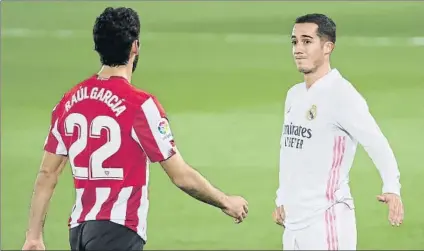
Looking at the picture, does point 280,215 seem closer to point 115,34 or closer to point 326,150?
point 326,150

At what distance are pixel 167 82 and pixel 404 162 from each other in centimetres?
302

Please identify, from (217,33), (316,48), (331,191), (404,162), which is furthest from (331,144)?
(217,33)

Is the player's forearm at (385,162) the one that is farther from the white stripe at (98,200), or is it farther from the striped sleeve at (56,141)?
the striped sleeve at (56,141)

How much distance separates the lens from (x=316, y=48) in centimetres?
474

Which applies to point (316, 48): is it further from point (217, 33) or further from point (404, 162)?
point (217, 33)

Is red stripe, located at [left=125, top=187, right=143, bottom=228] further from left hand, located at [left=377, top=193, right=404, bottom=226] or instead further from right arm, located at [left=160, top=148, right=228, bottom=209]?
left hand, located at [left=377, top=193, right=404, bottom=226]

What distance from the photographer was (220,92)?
1055 centimetres

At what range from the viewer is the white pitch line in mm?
12078

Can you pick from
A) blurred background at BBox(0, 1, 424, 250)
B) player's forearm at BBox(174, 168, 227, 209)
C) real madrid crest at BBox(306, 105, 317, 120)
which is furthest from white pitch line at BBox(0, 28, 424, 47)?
player's forearm at BBox(174, 168, 227, 209)

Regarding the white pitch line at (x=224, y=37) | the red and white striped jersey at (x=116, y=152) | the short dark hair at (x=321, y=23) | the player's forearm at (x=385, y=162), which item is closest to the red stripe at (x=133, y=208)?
the red and white striped jersey at (x=116, y=152)

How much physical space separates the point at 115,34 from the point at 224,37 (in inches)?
330

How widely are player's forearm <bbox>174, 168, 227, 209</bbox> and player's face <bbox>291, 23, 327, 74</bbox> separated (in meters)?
0.78

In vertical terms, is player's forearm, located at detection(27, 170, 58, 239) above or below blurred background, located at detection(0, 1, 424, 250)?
below

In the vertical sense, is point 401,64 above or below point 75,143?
above
